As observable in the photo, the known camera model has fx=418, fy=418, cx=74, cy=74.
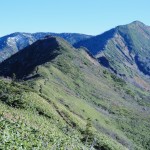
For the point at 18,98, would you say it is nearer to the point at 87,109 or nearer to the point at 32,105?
the point at 32,105

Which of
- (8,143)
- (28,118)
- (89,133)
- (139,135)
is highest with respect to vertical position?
(8,143)

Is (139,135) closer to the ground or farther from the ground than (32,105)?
closer to the ground

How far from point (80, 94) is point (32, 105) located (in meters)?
82.1

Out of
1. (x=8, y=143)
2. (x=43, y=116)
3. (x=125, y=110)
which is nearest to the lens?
(x=8, y=143)

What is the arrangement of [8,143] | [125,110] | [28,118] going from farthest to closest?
1. [125,110]
2. [28,118]
3. [8,143]

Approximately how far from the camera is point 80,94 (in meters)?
184

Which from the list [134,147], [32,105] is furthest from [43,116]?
[134,147]

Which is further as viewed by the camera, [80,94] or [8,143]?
[80,94]

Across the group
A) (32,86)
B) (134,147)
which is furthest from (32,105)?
(134,147)

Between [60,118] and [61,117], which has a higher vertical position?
[60,118]

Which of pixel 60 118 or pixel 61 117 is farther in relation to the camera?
pixel 61 117

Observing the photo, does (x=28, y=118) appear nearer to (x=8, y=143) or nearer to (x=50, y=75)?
(x=8, y=143)

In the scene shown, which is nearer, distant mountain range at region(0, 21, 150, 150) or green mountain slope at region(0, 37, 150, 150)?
distant mountain range at region(0, 21, 150, 150)

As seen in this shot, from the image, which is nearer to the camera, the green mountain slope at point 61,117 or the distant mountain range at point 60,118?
the distant mountain range at point 60,118
